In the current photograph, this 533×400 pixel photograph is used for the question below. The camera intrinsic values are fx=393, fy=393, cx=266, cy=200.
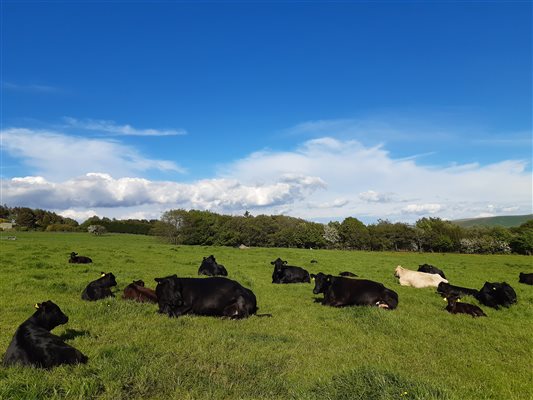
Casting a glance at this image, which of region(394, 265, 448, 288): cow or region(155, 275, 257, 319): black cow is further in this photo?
region(394, 265, 448, 288): cow

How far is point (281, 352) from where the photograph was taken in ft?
23.1

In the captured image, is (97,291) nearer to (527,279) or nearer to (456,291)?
(456,291)

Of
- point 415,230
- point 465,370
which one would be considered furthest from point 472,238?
point 465,370

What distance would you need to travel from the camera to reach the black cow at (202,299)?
32.7ft

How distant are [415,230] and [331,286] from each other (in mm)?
85104

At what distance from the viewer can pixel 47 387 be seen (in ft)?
16.3

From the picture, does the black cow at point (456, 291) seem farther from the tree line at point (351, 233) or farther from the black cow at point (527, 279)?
the tree line at point (351, 233)

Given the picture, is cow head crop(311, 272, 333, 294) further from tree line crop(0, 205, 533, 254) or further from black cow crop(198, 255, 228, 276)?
tree line crop(0, 205, 533, 254)

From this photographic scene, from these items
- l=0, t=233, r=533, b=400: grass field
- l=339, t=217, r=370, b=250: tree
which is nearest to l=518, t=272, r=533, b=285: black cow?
l=0, t=233, r=533, b=400: grass field

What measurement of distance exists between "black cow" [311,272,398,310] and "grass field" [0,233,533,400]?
18.1 inches

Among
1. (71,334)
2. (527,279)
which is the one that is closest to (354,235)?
(527,279)

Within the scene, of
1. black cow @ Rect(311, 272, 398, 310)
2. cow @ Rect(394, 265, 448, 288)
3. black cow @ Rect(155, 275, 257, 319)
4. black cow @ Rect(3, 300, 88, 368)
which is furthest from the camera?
cow @ Rect(394, 265, 448, 288)

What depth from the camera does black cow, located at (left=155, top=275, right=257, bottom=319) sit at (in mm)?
9953

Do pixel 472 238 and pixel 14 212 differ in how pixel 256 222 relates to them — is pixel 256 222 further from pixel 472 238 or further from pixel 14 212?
pixel 14 212
